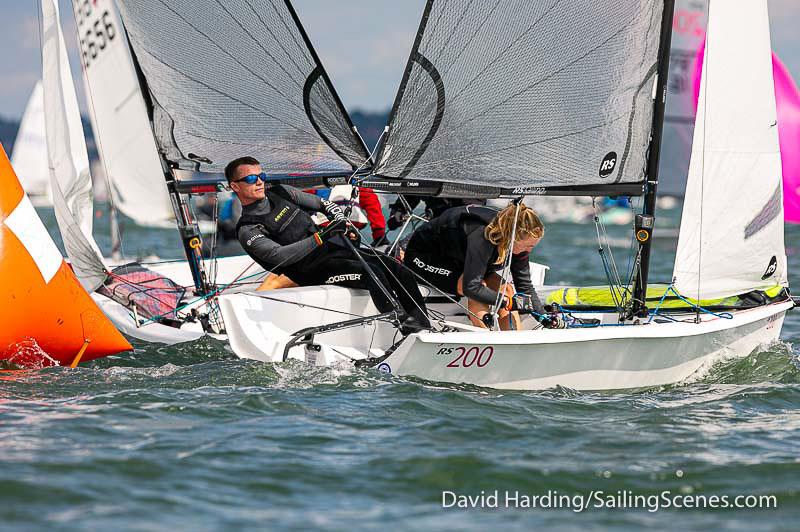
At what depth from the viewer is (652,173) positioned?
4969 mm

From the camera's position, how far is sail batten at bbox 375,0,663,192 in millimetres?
4715

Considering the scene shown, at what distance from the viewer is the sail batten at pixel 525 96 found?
4.71m

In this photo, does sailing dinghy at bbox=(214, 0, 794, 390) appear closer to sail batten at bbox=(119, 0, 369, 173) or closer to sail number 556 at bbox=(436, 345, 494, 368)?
sail number 556 at bbox=(436, 345, 494, 368)

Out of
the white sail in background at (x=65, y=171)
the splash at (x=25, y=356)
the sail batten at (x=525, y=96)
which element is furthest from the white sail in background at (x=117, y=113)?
the sail batten at (x=525, y=96)

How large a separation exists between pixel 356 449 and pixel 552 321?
1.59m

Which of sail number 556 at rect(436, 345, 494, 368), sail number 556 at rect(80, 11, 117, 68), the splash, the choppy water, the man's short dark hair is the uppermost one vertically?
sail number 556 at rect(80, 11, 117, 68)

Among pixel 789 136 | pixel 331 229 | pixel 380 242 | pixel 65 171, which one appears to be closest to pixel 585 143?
pixel 331 229

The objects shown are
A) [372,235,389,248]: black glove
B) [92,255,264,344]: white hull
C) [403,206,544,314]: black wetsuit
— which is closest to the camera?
[403,206,544,314]: black wetsuit

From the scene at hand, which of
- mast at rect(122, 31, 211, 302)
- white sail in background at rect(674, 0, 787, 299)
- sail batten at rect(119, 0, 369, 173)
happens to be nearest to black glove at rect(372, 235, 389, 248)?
sail batten at rect(119, 0, 369, 173)

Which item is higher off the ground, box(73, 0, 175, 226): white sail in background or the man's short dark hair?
box(73, 0, 175, 226): white sail in background

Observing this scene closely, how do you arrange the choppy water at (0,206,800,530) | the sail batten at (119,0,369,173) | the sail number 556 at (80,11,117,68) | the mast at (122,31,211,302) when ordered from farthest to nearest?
the sail number 556 at (80,11,117,68) → the mast at (122,31,211,302) → the sail batten at (119,0,369,173) → the choppy water at (0,206,800,530)

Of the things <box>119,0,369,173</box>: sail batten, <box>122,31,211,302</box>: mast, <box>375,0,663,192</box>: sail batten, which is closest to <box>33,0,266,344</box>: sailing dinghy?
<box>122,31,211,302</box>: mast

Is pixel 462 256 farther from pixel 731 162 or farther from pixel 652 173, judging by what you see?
pixel 731 162

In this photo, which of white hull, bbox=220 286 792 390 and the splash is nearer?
white hull, bbox=220 286 792 390
